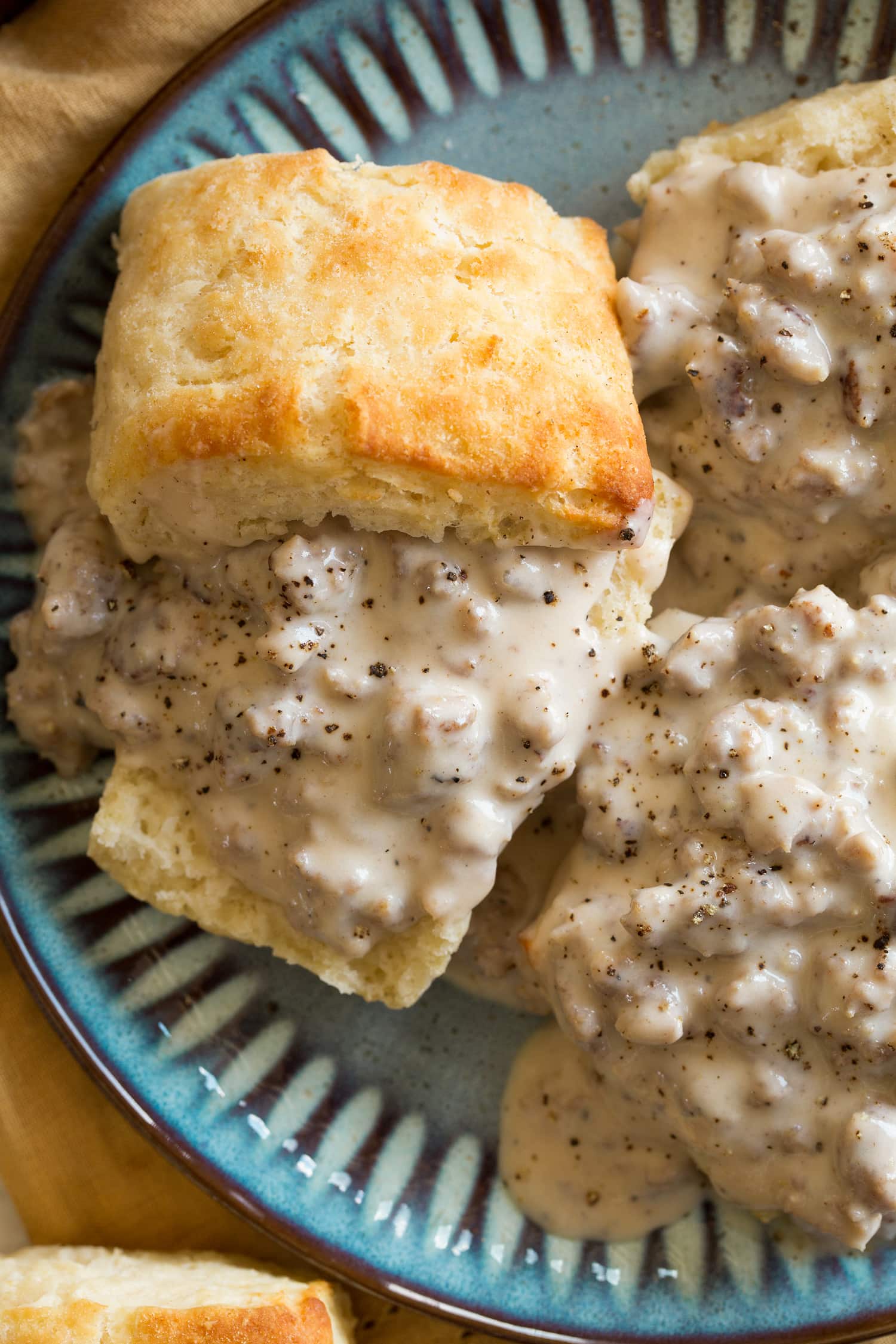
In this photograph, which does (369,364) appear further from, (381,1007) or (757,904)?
(381,1007)

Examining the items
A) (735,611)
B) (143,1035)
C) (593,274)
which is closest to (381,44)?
(593,274)

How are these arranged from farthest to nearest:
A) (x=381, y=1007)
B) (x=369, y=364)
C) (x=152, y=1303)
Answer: (x=381, y=1007)
(x=152, y=1303)
(x=369, y=364)

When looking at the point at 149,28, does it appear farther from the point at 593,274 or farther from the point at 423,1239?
the point at 423,1239

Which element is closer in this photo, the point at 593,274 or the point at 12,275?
the point at 593,274

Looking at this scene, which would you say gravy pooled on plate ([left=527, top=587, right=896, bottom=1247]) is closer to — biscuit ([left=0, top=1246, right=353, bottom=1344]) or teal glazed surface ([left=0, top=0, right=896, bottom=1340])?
teal glazed surface ([left=0, top=0, right=896, bottom=1340])

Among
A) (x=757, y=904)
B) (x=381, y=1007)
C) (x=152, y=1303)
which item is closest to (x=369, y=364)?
(x=757, y=904)

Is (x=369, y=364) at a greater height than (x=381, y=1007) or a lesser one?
greater

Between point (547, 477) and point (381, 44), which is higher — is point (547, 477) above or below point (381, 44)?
below

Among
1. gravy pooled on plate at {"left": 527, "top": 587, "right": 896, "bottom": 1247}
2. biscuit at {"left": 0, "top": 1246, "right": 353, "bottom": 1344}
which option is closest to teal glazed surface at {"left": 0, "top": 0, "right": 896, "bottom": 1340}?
biscuit at {"left": 0, "top": 1246, "right": 353, "bottom": 1344}
